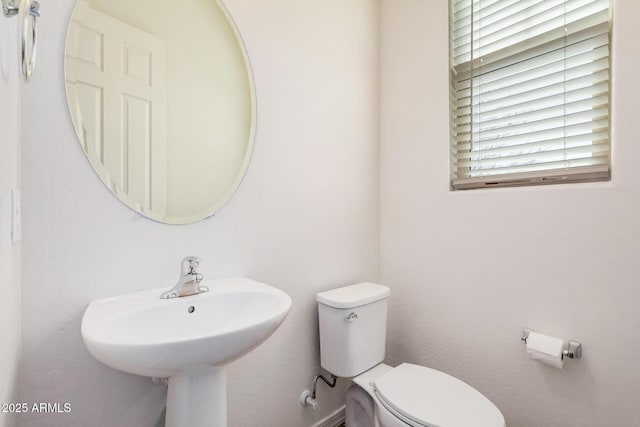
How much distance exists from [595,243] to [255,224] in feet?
4.27

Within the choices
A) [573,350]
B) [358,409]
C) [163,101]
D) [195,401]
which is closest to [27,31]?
[163,101]

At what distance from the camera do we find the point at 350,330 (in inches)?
51.6

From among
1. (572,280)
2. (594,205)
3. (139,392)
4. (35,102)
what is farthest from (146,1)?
(572,280)

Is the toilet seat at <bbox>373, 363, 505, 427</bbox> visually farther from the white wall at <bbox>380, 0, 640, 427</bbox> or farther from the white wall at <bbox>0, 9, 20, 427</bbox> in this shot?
the white wall at <bbox>0, 9, 20, 427</bbox>

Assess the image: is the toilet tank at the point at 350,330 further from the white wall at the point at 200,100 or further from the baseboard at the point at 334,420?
the white wall at the point at 200,100

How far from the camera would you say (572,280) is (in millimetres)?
1136

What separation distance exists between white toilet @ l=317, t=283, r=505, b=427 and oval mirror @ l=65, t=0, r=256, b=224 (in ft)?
2.42

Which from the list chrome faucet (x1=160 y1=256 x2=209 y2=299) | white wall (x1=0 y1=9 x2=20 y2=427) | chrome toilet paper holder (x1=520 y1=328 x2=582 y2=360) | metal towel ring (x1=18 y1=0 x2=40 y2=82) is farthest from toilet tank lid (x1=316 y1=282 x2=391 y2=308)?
metal towel ring (x1=18 y1=0 x2=40 y2=82)

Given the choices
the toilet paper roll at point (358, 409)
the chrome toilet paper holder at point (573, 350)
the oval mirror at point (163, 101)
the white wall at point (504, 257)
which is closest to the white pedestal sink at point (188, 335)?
the oval mirror at point (163, 101)

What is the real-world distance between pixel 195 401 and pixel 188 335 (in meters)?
0.31

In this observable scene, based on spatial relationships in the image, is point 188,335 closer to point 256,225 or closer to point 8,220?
point 8,220

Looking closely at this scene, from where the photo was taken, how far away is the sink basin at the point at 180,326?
2.06 ft

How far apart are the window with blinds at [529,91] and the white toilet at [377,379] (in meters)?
0.80

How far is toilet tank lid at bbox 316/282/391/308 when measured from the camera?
Result: 1.31 m
